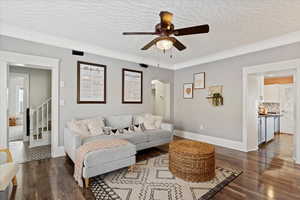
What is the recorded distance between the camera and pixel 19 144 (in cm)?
428

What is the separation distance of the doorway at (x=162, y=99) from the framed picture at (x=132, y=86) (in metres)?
1.18

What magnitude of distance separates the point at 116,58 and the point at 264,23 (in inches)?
133

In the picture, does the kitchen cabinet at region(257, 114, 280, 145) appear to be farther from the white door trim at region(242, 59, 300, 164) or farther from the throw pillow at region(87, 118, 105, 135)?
the throw pillow at region(87, 118, 105, 135)

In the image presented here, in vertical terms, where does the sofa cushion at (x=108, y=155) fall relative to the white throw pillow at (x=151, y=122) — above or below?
below

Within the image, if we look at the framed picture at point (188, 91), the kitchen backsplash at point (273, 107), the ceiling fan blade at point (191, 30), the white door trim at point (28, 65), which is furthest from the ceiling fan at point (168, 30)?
the kitchen backsplash at point (273, 107)

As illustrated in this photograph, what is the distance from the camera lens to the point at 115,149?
2.46 metres

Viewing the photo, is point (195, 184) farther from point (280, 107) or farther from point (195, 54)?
point (280, 107)

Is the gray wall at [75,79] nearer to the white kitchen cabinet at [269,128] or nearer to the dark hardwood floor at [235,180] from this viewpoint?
the dark hardwood floor at [235,180]

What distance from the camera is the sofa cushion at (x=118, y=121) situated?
153 inches

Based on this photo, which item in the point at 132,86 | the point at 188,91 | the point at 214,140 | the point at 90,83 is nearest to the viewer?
the point at 90,83

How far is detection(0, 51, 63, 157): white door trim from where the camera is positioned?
288cm

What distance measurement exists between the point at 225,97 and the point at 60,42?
14.4 ft

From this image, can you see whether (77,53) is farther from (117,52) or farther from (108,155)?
(108,155)

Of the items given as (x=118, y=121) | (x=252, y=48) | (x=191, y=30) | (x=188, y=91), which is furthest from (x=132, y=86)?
(x=252, y=48)
